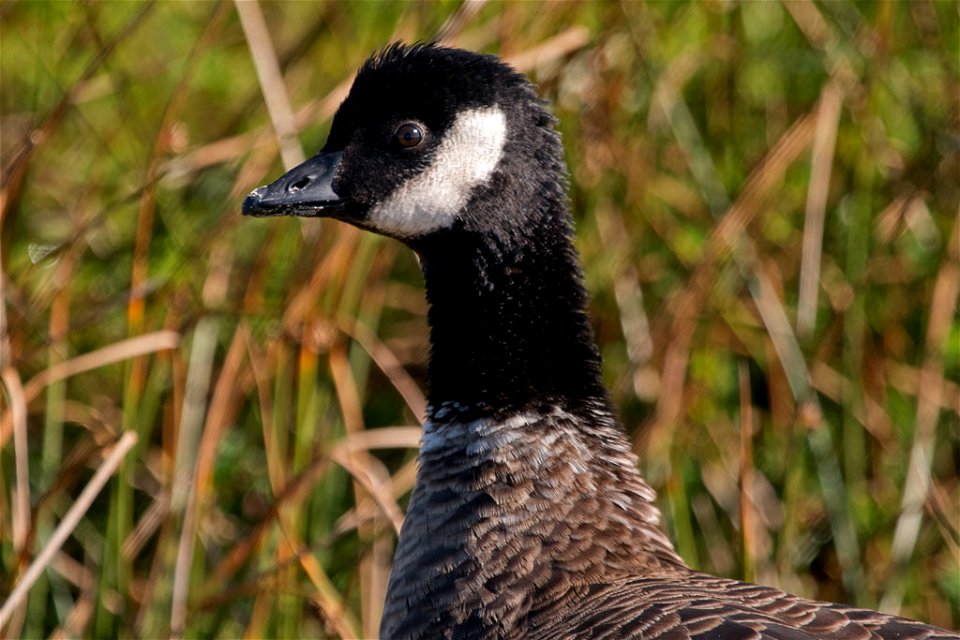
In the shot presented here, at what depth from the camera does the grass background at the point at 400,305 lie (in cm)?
374

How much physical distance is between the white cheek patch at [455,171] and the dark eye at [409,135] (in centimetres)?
6

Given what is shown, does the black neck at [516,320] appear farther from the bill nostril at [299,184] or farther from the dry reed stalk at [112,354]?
the dry reed stalk at [112,354]

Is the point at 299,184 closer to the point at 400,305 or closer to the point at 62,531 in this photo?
the point at 62,531

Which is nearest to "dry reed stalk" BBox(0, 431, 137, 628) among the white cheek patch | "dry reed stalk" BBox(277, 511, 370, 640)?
"dry reed stalk" BBox(277, 511, 370, 640)

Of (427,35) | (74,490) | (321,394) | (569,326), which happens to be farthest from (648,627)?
(74,490)

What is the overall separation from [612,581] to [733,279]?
1.95m

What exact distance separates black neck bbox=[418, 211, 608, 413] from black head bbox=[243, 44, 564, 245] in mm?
49

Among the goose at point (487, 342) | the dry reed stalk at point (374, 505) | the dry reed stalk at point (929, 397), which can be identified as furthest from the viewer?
the dry reed stalk at point (929, 397)

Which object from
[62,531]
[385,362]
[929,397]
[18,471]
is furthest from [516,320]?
[929,397]

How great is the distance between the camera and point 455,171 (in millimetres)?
2902

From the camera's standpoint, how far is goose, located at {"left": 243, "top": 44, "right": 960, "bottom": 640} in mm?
2783

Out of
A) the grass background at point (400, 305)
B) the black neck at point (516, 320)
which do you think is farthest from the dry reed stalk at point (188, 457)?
the black neck at point (516, 320)

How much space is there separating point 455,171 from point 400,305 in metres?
2.26

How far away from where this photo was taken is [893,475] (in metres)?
4.37
